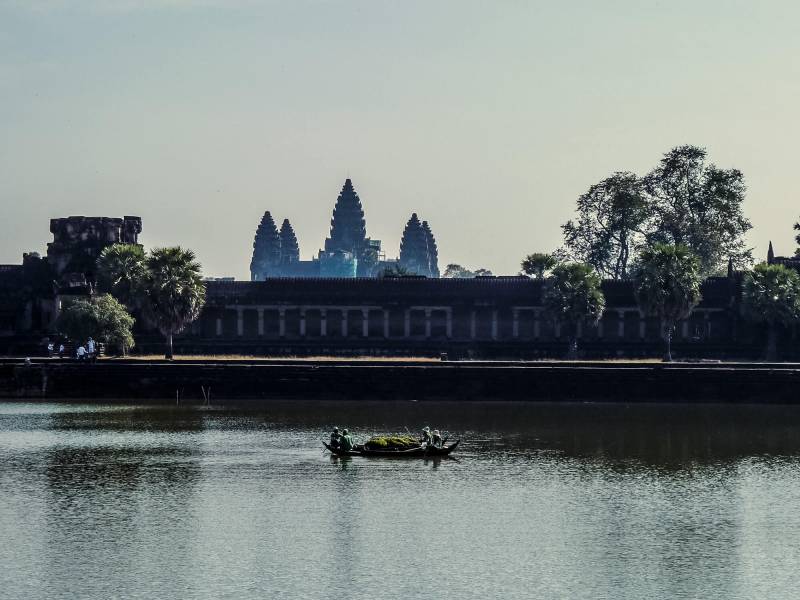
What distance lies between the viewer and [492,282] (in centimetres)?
13300

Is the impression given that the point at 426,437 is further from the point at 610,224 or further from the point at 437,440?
the point at 610,224

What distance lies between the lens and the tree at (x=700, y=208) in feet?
479

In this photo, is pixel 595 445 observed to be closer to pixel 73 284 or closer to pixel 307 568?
pixel 307 568

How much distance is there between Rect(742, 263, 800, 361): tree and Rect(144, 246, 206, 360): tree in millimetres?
42955

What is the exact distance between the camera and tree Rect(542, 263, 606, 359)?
404 ft

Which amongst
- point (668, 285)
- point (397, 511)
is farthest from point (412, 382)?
point (397, 511)

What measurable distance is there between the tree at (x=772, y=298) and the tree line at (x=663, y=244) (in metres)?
0.08

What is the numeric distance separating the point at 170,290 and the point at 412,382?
21830mm

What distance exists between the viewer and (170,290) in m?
107

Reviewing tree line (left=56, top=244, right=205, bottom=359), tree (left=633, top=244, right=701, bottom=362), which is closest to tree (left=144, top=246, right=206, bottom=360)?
tree line (left=56, top=244, right=205, bottom=359)

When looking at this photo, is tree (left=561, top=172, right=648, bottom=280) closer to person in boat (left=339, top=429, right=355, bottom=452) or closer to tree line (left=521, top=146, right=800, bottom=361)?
tree line (left=521, top=146, right=800, bottom=361)

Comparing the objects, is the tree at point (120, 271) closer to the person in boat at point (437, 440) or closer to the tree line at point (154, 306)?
the tree line at point (154, 306)

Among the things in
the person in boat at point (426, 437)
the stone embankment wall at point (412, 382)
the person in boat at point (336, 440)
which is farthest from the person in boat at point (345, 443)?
the stone embankment wall at point (412, 382)

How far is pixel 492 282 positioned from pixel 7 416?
58050 millimetres
